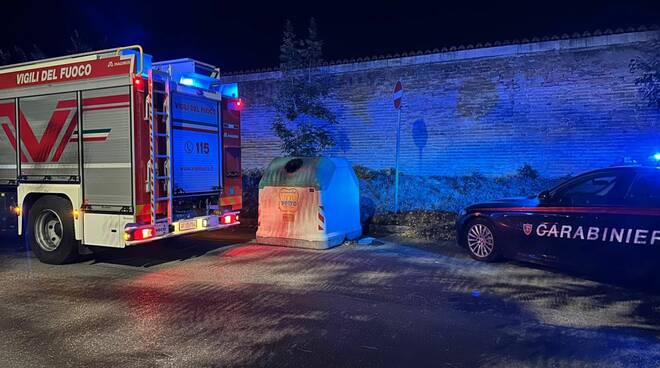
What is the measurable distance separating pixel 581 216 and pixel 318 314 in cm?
376

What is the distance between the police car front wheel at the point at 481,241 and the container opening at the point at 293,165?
3.25 meters

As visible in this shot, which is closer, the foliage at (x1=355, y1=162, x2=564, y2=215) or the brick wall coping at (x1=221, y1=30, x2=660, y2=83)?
the brick wall coping at (x1=221, y1=30, x2=660, y2=83)

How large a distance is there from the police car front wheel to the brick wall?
15.6ft

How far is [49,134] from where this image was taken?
811cm

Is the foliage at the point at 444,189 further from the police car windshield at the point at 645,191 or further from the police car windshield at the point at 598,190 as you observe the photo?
the police car windshield at the point at 645,191

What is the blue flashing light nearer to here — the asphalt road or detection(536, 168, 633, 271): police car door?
the asphalt road

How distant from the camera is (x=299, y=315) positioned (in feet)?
18.7

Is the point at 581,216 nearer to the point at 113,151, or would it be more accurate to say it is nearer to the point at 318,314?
the point at 318,314

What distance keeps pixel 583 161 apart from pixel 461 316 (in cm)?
760

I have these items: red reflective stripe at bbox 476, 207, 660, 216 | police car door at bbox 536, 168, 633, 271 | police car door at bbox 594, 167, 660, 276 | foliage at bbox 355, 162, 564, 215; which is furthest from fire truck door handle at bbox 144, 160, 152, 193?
police car door at bbox 594, 167, 660, 276

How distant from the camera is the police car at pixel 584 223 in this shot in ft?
21.2

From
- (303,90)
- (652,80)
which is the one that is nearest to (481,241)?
(652,80)

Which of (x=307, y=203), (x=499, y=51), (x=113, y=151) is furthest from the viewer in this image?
(x=499, y=51)

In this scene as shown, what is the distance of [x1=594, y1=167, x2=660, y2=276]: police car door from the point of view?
6363mm
